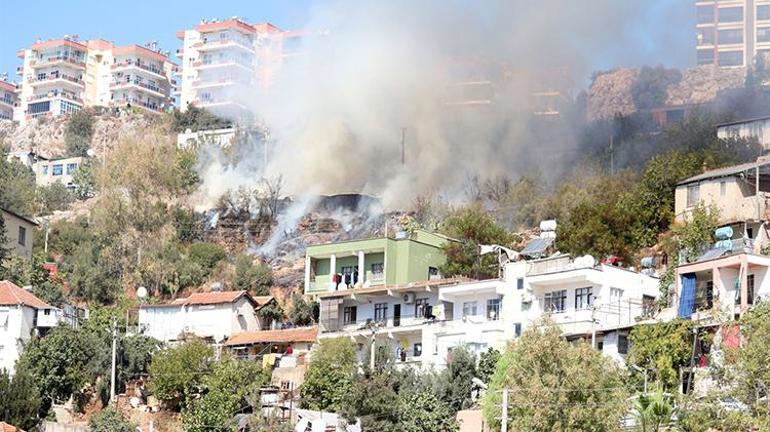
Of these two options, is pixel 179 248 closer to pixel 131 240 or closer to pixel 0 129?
pixel 131 240

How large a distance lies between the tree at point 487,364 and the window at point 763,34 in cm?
6472

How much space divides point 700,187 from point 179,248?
36150 millimetres

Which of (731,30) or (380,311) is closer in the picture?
(380,311)

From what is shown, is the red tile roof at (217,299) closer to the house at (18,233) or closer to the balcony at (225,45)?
the house at (18,233)

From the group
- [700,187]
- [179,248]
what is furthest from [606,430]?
[179,248]

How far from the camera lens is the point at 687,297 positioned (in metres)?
56.9

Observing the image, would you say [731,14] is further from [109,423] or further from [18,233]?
[109,423]

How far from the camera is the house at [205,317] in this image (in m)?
72.9

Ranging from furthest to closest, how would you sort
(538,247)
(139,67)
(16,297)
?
1. (139,67)
2. (16,297)
3. (538,247)

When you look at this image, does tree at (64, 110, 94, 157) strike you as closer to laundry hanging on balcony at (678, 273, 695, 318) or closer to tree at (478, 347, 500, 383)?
tree at (478, 347, 500, 383)

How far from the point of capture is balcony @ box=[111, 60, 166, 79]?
160 m

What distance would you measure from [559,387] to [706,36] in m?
75.1

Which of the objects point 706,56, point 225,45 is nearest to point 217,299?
point 706,56

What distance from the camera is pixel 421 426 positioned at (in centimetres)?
5388
